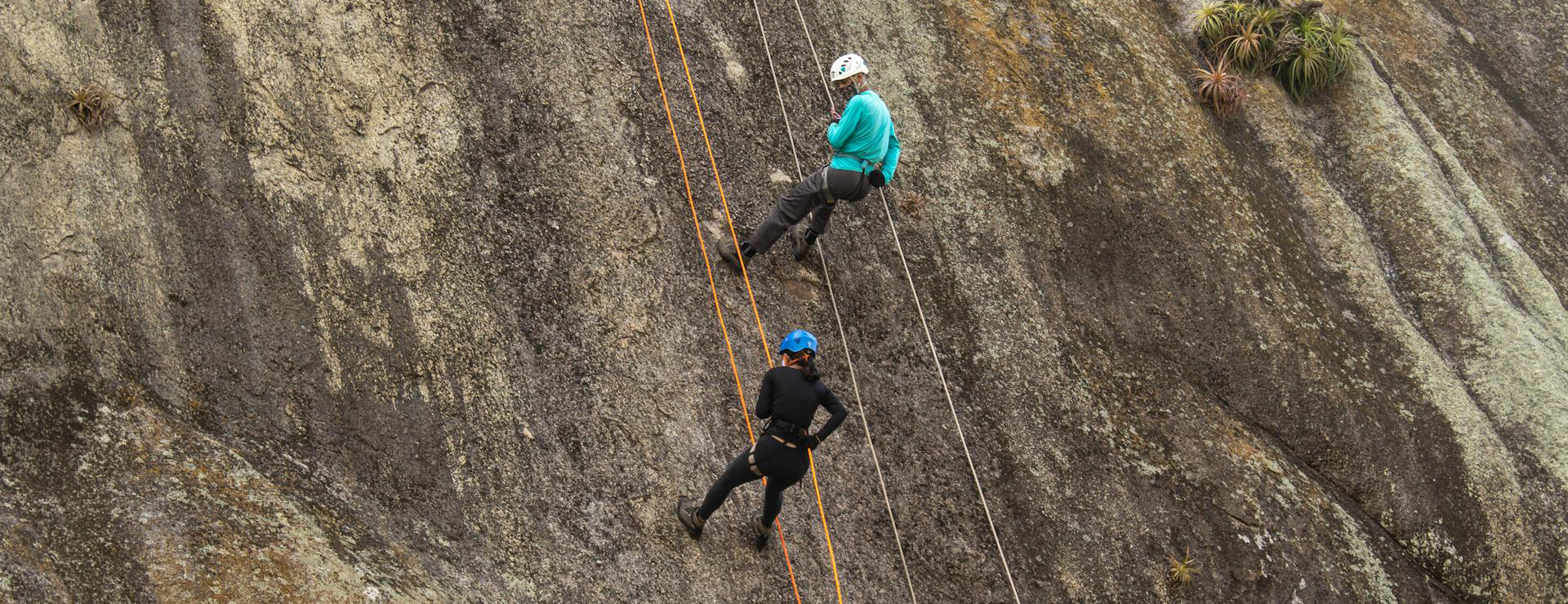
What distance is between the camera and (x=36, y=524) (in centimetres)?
792

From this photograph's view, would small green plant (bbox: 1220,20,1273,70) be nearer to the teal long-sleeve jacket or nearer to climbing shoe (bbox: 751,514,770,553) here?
the teal long-sleeve jacket

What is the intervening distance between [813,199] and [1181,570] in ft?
17.9

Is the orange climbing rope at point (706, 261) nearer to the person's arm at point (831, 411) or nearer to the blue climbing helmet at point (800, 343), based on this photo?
the person's arm at point (831, 411)

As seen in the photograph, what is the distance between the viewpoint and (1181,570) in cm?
1141

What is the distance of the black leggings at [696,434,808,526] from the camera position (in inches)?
352

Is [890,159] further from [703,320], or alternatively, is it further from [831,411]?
[831,411]

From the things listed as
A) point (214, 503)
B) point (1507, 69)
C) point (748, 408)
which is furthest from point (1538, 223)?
point (214, 503)

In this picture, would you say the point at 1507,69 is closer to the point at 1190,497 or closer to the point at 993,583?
the point at 1190,497

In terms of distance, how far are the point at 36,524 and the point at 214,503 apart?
115 centimetres

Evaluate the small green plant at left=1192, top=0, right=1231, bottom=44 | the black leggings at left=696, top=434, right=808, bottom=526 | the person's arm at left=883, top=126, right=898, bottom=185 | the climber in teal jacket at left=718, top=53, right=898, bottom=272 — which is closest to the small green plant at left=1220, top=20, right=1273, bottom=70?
the small green plant at left=1192, top=0, right=1231, bottom=44

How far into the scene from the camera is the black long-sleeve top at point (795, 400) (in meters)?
8.87

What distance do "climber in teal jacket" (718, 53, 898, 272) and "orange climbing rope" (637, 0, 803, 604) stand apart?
0.99ft

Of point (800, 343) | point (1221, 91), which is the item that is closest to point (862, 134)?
point (800, 343)

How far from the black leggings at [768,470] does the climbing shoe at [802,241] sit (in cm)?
332
